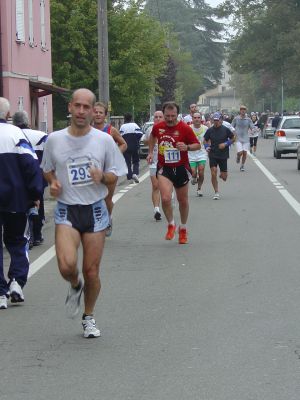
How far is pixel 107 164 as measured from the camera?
7773 mm

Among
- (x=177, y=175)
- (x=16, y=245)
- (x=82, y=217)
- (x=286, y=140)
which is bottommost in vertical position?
(x=286, y=140)

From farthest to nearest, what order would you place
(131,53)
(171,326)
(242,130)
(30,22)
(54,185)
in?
1. (131,53)
2. (30,22)
3. (242,130)
4. (171,326)
5. (54,185)

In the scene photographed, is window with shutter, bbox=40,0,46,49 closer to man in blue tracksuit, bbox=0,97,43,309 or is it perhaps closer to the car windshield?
the car windshield

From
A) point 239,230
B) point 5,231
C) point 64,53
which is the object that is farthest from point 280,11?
point 5,231

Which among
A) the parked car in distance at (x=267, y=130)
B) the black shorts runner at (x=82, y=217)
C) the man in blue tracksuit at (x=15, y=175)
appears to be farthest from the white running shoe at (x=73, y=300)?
the parked car in distance at (x=267, y=130)

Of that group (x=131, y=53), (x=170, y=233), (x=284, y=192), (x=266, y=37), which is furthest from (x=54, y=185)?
(x=266, y=37)

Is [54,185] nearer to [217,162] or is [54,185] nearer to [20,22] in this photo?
[217,162]

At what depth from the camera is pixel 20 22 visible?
1318 inches

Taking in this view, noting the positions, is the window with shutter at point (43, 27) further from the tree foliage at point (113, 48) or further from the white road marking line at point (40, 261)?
the white road marking line at point (40, 261)

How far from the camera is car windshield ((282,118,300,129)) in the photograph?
39.9 m

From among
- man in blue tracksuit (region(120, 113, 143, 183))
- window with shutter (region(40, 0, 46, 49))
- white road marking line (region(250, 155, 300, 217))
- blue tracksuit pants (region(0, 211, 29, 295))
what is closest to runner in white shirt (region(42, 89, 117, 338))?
blue tracksuit pants (region(0, 211, 29, 295))

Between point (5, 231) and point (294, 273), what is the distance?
123 inches

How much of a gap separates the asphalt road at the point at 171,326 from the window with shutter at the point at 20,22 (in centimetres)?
1908

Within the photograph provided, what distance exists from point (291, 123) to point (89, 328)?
33.0 meters
